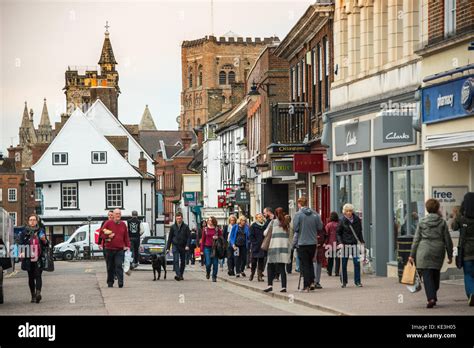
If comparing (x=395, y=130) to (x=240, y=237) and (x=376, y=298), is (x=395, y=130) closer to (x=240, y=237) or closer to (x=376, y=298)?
(x=376, y=298)

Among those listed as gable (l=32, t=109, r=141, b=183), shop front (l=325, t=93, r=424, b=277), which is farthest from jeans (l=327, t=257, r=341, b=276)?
gable (l=32, t=109, r=141, b=183)

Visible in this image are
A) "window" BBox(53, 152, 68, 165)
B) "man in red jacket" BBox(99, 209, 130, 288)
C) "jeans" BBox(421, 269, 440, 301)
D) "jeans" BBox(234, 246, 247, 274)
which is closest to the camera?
"jeans" BBox(421, 269, 440, 301)

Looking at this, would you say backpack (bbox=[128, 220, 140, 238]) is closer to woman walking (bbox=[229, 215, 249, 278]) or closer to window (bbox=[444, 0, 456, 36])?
woman walking (bbox=[229, 215, 249, 278])

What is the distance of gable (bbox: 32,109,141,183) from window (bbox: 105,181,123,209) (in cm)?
67

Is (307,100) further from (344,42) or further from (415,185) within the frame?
(415,185)

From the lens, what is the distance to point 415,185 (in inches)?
1080

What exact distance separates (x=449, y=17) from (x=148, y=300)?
27.5 ft

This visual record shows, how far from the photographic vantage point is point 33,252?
23.5m

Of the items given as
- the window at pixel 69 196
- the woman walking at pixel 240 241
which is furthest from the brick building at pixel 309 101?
the window at pixel 69 196

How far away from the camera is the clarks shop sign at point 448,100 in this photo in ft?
75.1

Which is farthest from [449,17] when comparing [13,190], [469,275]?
[13,190]

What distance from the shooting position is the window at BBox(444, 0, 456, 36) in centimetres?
2438

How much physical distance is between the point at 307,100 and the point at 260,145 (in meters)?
13.5
